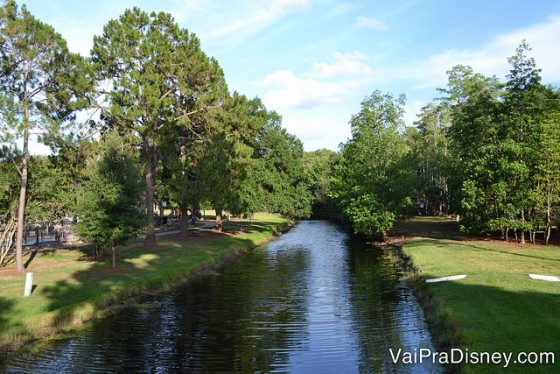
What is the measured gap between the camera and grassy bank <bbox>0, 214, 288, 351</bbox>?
1599 cm

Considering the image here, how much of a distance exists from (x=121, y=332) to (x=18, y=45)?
15586 millimetres

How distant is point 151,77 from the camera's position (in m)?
31.8

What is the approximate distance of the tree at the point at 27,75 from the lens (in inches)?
848

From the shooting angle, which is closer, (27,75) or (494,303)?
(494,303)

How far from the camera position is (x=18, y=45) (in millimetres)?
22016

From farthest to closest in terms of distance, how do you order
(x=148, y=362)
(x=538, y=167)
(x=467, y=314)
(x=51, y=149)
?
(x=538, y=167) → (x=51, y=149) → (x=467, y=314) → (x=148, y=362)

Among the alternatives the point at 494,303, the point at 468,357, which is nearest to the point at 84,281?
the point at 468,357

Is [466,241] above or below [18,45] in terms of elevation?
below

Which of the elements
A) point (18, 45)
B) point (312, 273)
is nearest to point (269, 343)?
point (312, 273)

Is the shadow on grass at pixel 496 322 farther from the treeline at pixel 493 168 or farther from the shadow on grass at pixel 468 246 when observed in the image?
the treeline at pixel 493 168

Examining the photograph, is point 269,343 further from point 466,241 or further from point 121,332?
point 466,241

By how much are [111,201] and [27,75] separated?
310 inches

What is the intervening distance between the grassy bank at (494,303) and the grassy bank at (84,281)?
1374 cm

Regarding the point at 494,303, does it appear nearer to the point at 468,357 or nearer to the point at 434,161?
the point at 468,357
